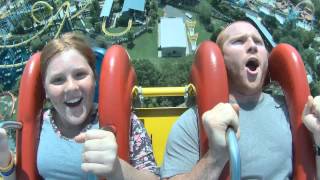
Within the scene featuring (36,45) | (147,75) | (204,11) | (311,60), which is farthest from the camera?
(204,11)

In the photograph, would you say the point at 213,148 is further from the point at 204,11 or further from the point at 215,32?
the point at 204,11

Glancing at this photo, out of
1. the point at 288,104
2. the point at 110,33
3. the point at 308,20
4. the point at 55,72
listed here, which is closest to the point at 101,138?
the point at 55,72

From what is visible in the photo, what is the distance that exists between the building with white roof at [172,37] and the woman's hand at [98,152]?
90.3 ft

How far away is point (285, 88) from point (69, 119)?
3.60 feet

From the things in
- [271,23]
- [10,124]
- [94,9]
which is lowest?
[271,23]

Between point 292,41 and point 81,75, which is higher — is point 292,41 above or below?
below

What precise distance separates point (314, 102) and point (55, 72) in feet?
3.88

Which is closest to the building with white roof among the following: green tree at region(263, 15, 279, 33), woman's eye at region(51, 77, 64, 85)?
green tree at region(263, 15, 279, 33)

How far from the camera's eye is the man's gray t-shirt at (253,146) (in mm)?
2408

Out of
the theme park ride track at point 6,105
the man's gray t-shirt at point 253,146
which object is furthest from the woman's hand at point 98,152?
the theme park ride track at point 6,105

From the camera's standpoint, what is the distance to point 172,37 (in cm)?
3100

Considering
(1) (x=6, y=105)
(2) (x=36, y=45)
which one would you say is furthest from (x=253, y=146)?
(2) (x=36, y=45)

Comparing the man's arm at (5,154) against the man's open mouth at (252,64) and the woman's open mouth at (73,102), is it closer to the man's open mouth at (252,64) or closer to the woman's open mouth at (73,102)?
the woman's open mouth at (73,102)

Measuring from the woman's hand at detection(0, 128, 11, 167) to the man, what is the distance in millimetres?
734
